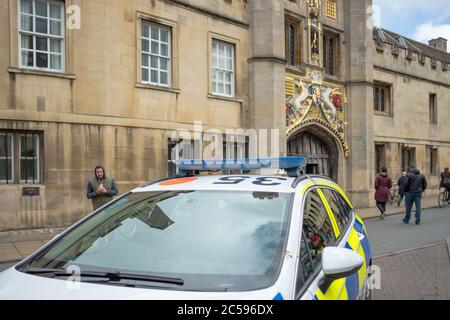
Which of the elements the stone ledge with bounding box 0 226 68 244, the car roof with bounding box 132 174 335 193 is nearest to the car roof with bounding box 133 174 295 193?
the car roof with bounding box 132 174 335 193

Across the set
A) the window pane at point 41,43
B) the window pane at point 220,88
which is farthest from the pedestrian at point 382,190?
the window pane at point 41,43

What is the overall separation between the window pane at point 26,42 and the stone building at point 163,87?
0.02 meters

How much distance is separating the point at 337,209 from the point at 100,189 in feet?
22.4

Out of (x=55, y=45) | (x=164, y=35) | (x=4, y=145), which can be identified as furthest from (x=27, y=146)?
(x=164, y=35)

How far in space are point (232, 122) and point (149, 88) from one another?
364cm

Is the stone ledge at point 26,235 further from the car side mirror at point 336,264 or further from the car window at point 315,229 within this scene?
the car side mirror at point 336,264

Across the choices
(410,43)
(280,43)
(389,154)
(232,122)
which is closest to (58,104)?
(232,122)

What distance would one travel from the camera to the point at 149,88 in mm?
13977

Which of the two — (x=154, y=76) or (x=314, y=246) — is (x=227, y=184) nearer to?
(x=314, y=246)

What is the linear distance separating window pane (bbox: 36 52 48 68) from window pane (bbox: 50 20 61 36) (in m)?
0.66

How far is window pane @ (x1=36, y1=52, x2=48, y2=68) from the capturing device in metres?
12.1

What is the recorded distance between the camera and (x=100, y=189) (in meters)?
9.97

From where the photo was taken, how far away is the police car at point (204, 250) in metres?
2.41
